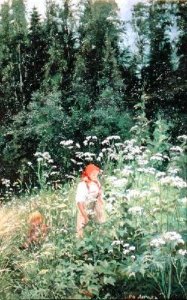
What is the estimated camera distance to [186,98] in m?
9.38

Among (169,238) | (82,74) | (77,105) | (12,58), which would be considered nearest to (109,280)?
(169,238)

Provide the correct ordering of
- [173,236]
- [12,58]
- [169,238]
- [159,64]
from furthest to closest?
[12,58]
[159,64]
[169,238]
[173,236]

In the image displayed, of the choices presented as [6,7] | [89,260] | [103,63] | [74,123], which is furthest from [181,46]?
[89,260]

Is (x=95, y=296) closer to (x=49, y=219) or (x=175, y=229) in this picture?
(x=175, y=229)

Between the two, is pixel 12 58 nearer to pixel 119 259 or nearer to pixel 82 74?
pixel 82 74

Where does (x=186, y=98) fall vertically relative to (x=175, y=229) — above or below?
above

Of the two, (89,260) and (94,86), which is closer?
(89,260)

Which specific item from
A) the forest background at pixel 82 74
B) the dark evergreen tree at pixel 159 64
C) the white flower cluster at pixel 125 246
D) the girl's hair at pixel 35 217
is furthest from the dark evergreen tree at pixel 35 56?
the white flower cluster at pixel 125 246

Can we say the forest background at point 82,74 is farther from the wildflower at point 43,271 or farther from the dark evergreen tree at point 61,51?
the wildflower at point 43,271

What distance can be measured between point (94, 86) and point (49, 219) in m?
4.48

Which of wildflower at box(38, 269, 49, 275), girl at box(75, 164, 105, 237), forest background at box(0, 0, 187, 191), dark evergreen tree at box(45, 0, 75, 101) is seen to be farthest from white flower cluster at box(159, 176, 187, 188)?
dark evergreen tree at box(45, 0, 75, 101)

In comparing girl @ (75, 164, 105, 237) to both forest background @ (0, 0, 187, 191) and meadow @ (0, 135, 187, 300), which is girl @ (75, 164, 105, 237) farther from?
forest background @ (0, 0, 187, 191)

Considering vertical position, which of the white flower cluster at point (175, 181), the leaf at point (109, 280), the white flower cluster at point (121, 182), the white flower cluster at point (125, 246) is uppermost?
the white flower cluster at point (121, 182)

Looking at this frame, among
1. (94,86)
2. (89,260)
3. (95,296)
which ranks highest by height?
(94,86)
